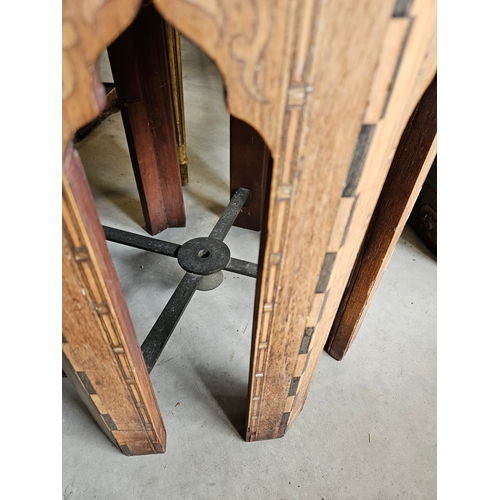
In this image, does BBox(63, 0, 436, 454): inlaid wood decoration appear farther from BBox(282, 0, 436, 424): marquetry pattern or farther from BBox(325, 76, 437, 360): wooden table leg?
BBox(325, 76, 437, 360): wooden table leg

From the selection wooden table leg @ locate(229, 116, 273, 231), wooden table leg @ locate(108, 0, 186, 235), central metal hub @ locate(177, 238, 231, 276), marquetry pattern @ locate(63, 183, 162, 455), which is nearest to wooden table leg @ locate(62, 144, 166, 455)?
marquetry pattern @ locate(63, 183, 162, 455)

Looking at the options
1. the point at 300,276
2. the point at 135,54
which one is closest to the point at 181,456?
the point at 300,276

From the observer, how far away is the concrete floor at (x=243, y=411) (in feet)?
4.40

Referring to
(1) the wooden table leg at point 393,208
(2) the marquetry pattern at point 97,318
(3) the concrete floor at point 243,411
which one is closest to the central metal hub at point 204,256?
(3) the concrete floor at point 243,411

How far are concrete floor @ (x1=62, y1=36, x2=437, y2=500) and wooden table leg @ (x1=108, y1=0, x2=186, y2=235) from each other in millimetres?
244

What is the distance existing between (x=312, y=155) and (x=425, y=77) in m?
0.20

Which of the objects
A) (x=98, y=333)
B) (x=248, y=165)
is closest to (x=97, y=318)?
(x=98, y=333)

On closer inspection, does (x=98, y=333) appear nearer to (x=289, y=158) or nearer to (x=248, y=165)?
(x=289, y=158)

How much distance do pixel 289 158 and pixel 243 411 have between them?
3.98 ft

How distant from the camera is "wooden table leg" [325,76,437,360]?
1.00 metres

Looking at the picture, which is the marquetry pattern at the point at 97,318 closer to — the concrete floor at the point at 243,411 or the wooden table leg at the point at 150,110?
the concrete floor at the point at 243,411

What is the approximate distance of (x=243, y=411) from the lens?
4.99 feet

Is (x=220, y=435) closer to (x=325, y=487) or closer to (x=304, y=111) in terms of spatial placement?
(x=325, y=487)

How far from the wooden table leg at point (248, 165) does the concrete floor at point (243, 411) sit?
15 cm
